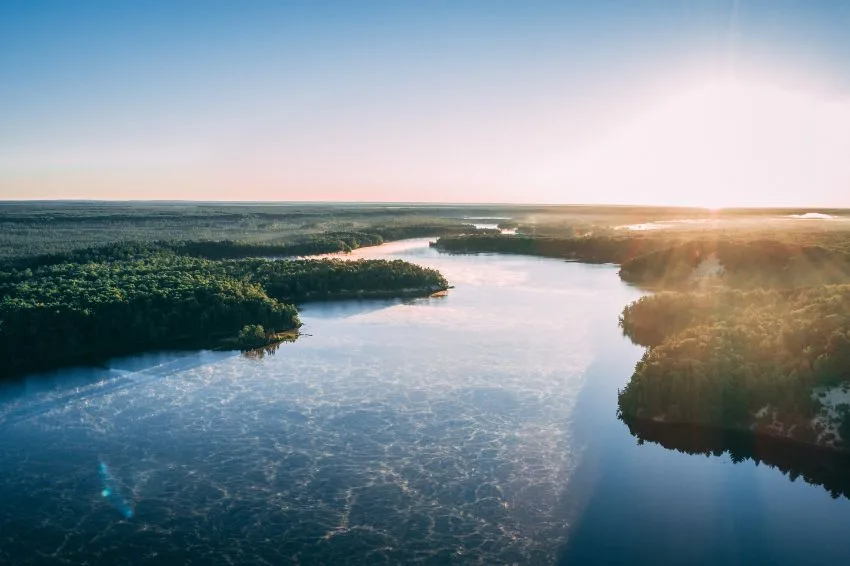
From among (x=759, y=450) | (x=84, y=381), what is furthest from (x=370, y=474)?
(x=84, y=381)

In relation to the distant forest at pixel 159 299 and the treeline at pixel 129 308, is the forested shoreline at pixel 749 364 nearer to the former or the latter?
the distant forest at pixel 159 299

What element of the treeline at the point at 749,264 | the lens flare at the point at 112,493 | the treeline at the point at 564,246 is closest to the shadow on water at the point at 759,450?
the lens flare at the point at 112,493

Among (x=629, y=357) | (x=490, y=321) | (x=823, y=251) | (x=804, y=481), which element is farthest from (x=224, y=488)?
(x=823, y=251)

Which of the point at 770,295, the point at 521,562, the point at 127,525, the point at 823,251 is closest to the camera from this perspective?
the point at 521,562

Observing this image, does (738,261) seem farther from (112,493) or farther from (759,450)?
(112,493)

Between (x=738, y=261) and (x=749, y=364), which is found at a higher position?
(x=738, y=261)

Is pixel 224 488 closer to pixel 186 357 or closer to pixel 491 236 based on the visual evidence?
pixel 186 357

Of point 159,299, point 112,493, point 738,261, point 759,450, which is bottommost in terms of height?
point 112,493
